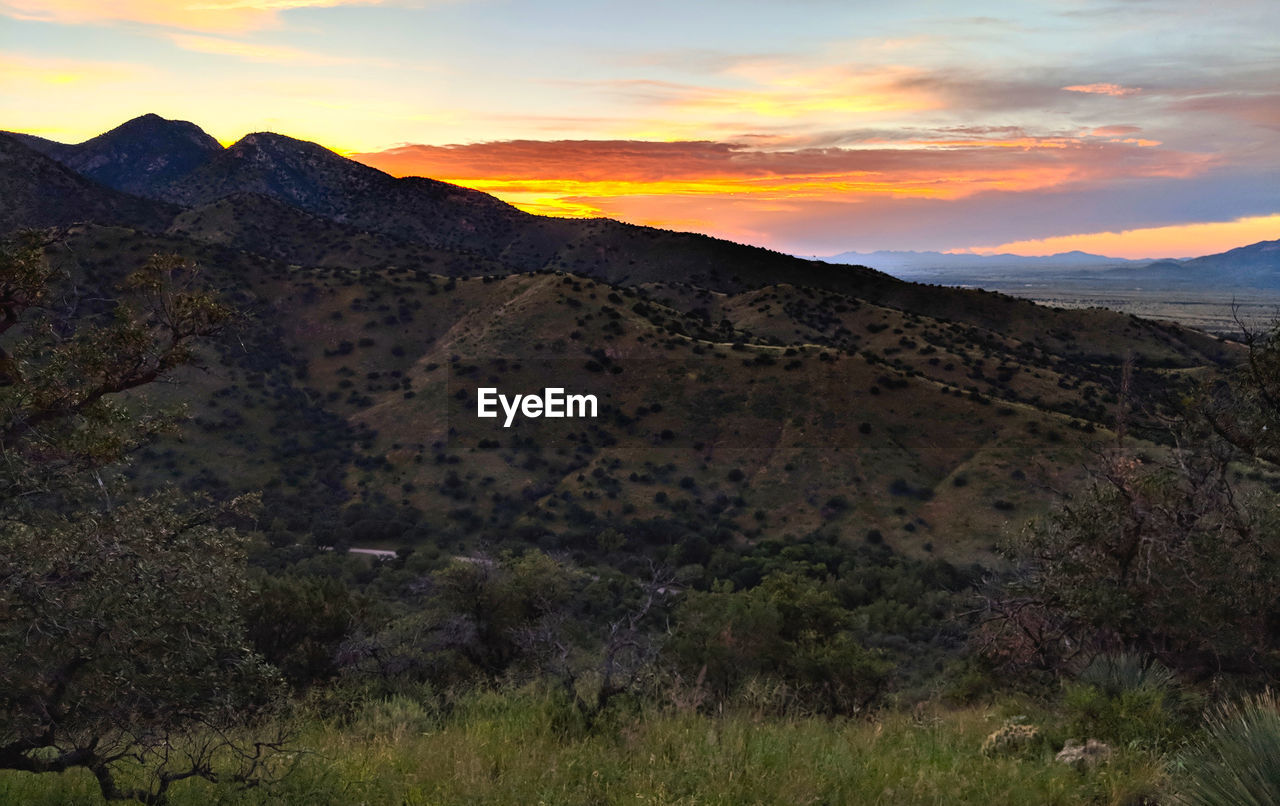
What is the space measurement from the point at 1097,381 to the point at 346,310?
8805 centimetres

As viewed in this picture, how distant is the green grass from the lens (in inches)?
221

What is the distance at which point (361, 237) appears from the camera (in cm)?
12088

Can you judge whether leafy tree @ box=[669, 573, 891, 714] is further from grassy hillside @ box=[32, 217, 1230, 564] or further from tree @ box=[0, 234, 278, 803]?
grassy hillside @ box=[32, 217, 1230, 564]

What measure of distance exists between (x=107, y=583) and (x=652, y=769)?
5279 millimetres

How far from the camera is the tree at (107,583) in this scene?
6449 mm

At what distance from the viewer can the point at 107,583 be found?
6859 mm

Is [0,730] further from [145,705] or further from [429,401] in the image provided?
[429,401]

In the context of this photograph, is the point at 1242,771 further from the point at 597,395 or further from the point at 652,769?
the point at 597,395

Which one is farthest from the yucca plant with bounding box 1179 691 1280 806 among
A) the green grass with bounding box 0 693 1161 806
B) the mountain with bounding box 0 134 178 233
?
the mountain with bounding box 0 134 178 233

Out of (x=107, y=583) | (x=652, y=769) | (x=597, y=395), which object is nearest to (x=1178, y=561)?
(x=652, y=769)

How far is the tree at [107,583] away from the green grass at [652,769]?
1.88 feet

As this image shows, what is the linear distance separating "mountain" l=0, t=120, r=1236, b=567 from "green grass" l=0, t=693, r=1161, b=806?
39670 mm

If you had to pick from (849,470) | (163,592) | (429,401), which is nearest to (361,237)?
(429,401)

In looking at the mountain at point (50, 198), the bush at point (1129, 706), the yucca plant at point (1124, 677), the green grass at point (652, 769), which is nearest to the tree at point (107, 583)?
the green grass at point (652, 769)
